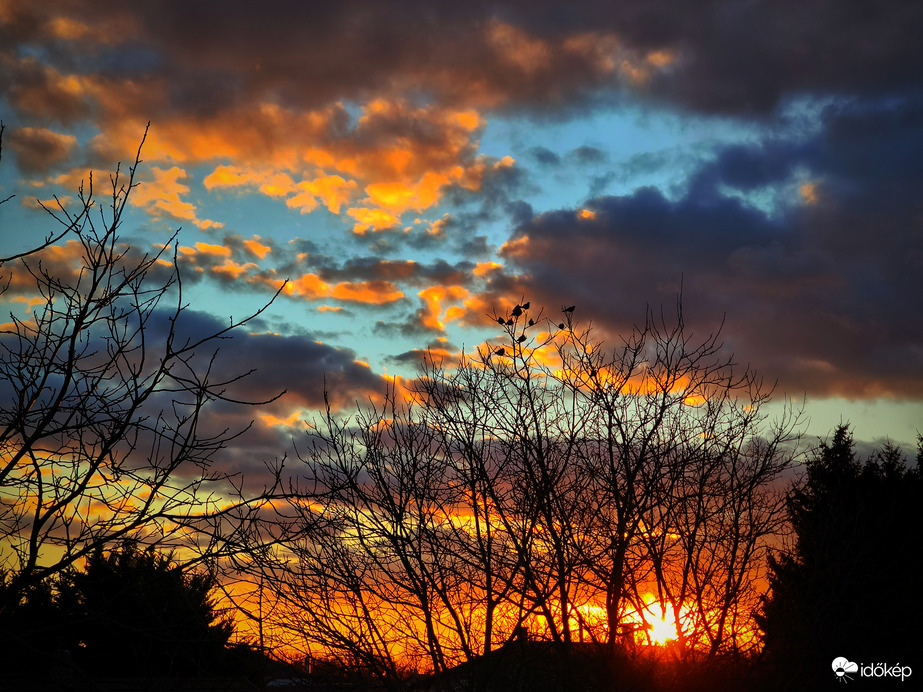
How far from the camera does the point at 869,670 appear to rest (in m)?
18.0

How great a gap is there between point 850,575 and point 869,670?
9.03 ft

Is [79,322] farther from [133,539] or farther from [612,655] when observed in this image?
[612,655]

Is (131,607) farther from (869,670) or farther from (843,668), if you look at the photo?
(869,670)

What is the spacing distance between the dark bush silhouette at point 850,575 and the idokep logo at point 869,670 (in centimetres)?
24

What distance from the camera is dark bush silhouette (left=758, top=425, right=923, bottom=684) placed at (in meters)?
15.0

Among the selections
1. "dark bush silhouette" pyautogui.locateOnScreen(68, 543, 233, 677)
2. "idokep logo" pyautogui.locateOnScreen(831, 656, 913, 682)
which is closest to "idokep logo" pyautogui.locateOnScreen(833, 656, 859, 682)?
"idokep logo" pyautogui.locateOnScreen(831, 656, 913, 682)

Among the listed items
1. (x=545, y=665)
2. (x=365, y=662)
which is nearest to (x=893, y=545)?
(x=545, y=665)

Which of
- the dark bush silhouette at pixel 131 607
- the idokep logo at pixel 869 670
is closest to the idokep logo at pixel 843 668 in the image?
the idokep logo at pixel 869 670

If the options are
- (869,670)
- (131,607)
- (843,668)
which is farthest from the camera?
(869,670)

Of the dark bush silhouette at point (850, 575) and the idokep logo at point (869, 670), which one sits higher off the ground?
the dark bush silhouette at point (850, 575)

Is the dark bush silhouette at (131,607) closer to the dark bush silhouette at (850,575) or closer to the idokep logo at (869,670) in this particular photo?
the dark bush silhouette at (850,575)

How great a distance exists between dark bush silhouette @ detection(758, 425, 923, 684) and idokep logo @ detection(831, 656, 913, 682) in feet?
0.78

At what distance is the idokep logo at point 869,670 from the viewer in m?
17.1

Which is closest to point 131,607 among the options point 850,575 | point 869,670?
point 850,575
